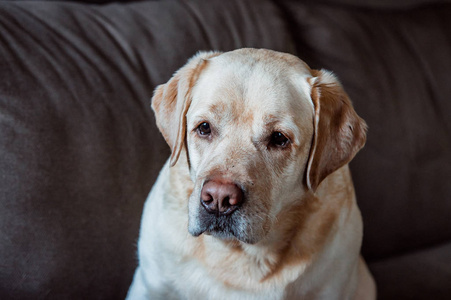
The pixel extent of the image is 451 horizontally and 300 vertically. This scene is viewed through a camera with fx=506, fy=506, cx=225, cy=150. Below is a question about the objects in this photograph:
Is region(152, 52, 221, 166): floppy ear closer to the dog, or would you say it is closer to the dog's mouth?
the dog

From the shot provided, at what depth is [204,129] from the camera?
1221 mm

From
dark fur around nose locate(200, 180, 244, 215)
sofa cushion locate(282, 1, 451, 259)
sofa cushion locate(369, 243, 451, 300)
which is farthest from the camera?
sofa cushion locate(282, 1, 451, 259)

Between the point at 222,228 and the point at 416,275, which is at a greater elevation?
the point at 222,228

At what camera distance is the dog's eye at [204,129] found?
1213 mm

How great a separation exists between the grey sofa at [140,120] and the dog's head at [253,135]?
318mm

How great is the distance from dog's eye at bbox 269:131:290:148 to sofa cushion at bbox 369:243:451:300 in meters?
0.97

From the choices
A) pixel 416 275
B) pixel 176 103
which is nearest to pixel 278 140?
pixel 176 103

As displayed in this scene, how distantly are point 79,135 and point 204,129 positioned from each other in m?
0.44

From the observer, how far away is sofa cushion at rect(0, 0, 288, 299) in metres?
1.35

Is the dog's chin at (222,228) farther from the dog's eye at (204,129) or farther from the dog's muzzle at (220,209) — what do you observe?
the dog's eye at (204,129)

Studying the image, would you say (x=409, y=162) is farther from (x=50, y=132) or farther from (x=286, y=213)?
(x=50, y=132)

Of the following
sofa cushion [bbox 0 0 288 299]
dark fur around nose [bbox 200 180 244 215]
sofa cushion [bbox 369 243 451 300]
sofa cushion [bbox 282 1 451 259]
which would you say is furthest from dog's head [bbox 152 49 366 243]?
sofa cushion [bbox 369 243 451 300]

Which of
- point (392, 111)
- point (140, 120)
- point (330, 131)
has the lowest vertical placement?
point (392, 111)

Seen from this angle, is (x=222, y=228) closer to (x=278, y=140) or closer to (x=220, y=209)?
(x=220, y=209)
